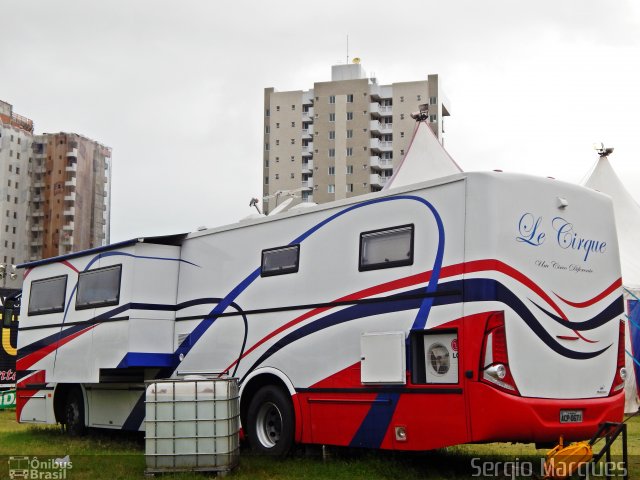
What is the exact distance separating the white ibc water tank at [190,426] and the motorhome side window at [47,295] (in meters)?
4.81

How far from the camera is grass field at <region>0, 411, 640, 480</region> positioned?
8812 mm

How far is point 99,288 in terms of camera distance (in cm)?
1235

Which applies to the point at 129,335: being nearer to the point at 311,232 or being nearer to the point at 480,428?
the point at 311,232

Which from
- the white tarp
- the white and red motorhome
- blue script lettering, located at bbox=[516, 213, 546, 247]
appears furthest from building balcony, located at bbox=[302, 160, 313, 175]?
blue script lettering, located at bbox=[516, 213, 546, 247]

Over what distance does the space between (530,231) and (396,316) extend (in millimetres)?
1675

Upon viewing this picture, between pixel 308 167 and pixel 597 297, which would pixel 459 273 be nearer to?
pixel 597 297

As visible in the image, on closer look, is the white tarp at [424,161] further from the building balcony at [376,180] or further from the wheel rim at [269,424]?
the building balcony at [376,180]

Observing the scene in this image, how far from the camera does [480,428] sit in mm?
7781

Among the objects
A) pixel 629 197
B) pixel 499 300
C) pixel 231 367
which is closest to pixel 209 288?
pixel 231 367

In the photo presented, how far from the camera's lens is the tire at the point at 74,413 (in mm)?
13102

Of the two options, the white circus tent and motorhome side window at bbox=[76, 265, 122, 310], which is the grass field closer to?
motorhome side window at bbox=[76, 265, 122, 310]

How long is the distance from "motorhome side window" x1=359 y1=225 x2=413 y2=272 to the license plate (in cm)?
219

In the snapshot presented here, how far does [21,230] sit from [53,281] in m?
84.1

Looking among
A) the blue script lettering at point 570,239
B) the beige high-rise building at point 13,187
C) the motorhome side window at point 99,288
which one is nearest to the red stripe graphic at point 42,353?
the motorhome side window at point 99,288
